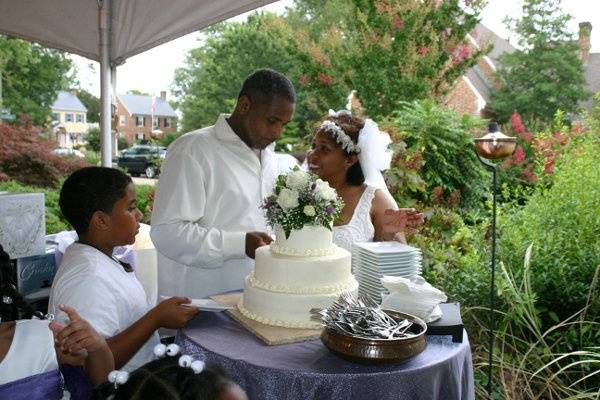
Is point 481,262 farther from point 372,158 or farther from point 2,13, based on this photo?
point 2,13

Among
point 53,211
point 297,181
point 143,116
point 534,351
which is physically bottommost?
point 534,351

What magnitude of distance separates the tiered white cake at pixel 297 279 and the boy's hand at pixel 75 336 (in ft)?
2.31

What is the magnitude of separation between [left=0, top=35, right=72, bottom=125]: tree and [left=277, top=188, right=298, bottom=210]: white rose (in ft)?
47.6

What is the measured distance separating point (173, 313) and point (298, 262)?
1.85 feet

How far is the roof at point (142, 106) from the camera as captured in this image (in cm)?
5650

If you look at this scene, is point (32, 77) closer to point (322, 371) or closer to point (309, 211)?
point (309, 211)

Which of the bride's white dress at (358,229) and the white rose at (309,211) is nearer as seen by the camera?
the white rose at (309,211)

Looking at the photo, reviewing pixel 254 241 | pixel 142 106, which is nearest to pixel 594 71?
Answer: pixel 254 241

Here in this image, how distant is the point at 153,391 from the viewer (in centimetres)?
139

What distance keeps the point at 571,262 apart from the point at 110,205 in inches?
141

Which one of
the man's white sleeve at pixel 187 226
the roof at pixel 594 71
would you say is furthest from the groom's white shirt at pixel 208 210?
the roof at pixel 594 71

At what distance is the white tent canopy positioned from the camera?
183 inches

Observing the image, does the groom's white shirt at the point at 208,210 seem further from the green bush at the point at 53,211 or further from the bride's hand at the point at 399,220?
the green bush at the point at 53,211

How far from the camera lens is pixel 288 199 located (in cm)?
229
